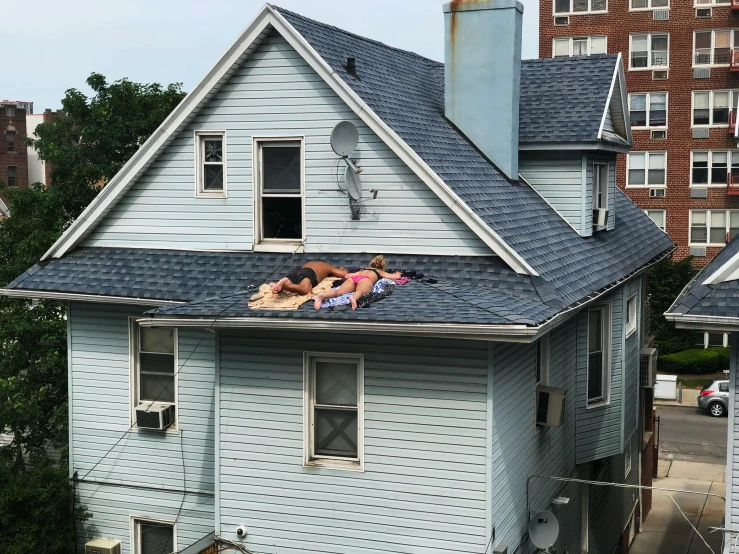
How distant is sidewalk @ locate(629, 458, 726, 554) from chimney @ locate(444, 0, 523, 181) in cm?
1138

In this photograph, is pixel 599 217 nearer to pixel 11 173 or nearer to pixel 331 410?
pixel 331 410

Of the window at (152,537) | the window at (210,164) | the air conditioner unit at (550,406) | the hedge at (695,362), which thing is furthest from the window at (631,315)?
the hedge at (695,362)

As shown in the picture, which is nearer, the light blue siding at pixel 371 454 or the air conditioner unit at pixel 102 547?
the light blue siding at pixel 371 454

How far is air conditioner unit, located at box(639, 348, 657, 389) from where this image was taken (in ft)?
72.4

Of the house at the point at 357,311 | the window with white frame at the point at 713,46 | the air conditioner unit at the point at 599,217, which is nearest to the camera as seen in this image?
the house at the point at 357,311

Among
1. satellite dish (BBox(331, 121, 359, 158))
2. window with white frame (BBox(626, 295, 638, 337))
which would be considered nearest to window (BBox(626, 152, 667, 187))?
window with white frame (BBox(626, 295, 638, 337))

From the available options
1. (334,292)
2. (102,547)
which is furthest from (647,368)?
(102,547)

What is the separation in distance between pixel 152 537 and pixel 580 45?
38.3 m

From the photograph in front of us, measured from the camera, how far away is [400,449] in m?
13.4

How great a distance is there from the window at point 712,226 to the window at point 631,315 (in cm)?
2778

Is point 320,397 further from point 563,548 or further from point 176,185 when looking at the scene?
point 563,548

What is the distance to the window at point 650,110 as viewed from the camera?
157ft

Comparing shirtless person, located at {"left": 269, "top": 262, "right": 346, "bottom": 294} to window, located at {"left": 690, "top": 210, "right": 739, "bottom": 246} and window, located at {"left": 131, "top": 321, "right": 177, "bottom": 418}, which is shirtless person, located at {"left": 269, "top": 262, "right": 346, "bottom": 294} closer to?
window, located at {"left": 131, "top": 321, "right": 177, "bottom": 418}

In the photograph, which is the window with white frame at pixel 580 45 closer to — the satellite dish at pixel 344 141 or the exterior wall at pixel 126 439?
the satellite dish at pixel 344 141
